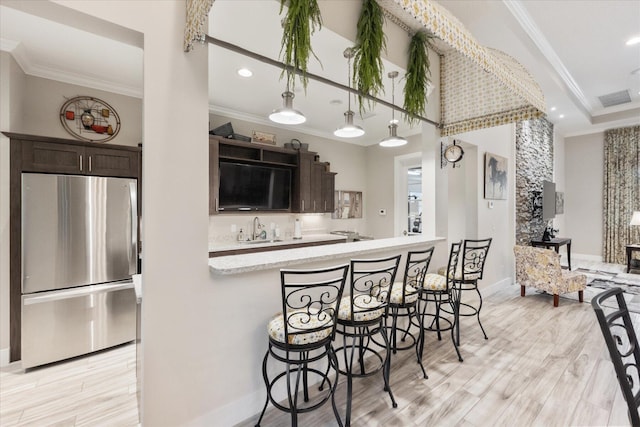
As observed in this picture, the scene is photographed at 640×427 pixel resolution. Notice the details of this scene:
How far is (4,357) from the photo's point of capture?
238 cm

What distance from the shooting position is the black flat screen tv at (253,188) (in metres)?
4.05

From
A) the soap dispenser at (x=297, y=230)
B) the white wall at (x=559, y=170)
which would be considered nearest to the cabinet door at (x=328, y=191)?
the soap dispenser at (x=297, y=230)

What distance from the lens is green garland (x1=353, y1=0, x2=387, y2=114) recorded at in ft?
6.97

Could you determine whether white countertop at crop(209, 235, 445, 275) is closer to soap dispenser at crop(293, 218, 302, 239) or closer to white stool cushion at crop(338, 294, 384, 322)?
white stool cushion at crop(338, 294, 384, 322)

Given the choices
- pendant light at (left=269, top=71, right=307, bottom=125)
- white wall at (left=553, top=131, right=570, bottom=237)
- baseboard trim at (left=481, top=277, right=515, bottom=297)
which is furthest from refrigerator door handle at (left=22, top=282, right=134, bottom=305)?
white wall at (left=553, top=131, right=570, bottom=237)

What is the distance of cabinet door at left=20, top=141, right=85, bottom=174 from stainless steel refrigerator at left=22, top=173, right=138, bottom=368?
0.08 metres

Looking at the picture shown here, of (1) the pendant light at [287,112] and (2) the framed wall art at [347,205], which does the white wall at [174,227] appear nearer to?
(1) the pendant light at [287,112]

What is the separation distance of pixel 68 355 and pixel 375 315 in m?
2.79

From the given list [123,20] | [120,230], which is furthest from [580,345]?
[120,230]

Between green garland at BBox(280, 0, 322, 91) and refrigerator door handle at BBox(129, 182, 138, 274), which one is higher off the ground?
green garland at BBox(280, 0, 322, 91)

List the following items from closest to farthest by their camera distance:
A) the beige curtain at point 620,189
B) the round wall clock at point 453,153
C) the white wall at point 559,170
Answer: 1. the round wall clock at point 453,153
2. the beige curtain at point 620,189
3. the white wall at point 559,170

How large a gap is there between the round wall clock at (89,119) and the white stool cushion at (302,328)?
298 cm

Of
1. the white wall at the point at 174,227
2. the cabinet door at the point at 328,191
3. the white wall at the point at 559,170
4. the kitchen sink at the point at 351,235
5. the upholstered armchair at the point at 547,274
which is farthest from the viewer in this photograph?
the white wall at the point at 559,170

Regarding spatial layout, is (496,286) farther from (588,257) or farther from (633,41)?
(588,257)
